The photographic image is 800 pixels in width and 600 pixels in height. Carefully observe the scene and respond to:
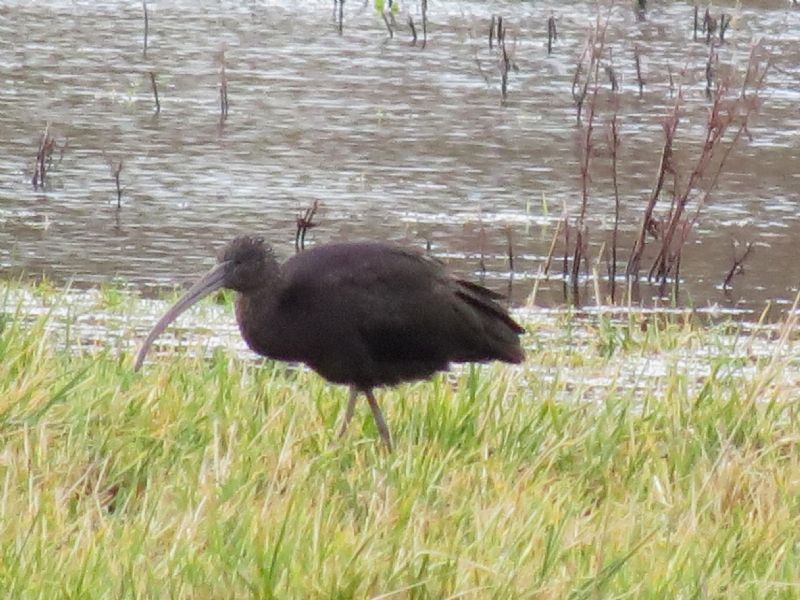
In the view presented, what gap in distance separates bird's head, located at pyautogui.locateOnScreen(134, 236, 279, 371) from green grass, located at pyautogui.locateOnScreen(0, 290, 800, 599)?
8.5 inches

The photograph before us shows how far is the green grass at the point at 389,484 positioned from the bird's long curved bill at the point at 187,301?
0.13 metres

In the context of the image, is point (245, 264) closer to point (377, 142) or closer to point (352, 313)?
point (352, 313)

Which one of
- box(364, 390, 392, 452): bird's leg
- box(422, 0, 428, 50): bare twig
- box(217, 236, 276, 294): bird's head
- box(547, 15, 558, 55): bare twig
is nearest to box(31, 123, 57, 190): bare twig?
box(422, 0, 428, 50): bare twig

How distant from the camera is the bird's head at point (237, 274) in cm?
531

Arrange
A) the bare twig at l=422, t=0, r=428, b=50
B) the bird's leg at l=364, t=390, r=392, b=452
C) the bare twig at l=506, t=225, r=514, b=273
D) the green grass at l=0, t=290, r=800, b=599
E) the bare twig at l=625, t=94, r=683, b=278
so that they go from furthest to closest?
1. the bare twig at l=422, t=0, r=428, b=50
2. the bare twig at l=506, t=225, r=514, b=273
3. the bare twig at l=625, t=94, r=683, b=278
4. the bird's leg at l=364, t=390, r=392, b=452
5. the green grass at l=0, t=290, r=800, b=599

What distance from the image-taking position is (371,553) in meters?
3.79

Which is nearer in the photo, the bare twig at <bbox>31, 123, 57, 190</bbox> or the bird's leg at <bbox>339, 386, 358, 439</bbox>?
the bird's leg at <bbox>339, 386, 358, 439</bbox>

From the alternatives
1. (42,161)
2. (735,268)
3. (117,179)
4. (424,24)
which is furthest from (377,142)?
(424,24)

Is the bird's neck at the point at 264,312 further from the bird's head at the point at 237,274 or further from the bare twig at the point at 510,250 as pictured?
the bare twig at the point at 510,250

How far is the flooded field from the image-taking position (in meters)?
11.0

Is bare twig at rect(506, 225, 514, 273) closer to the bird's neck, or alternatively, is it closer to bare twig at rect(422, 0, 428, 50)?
the bird's neck

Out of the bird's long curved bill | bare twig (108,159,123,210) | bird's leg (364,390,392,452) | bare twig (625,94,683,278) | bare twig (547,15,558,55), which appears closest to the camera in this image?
bird's leg (364,390,392,452)

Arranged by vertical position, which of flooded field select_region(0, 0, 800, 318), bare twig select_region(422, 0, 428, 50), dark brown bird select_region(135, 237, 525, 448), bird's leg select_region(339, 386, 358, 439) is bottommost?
flooded field select_region(0, 0, 800, 318)

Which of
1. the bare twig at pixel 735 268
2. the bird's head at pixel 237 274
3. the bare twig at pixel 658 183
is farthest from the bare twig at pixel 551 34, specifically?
the bird's head at pixel 237 274
